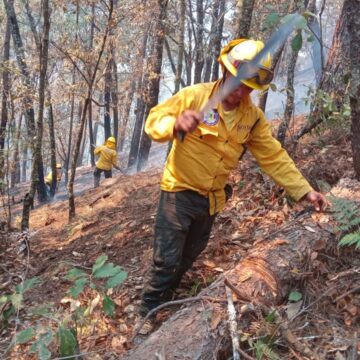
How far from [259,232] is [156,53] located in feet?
33.2

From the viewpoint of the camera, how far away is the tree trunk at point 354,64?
3689 millimetres

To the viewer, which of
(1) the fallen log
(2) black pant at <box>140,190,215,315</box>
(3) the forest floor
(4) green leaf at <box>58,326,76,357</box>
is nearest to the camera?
(4) green leaf at <box>58,326,76,357</box>

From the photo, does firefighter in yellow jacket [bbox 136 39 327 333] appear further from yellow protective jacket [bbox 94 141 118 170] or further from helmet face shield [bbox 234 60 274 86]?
yellow protective jacket [bbox 94 141 118 170]

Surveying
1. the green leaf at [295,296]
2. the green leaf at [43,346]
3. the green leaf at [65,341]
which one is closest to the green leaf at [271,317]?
the green leaf at [295,296]

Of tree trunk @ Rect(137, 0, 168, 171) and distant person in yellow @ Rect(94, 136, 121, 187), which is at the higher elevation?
tree trunk @ Rect(137, 0, 168, 171)

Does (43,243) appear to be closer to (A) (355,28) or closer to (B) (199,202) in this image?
(B) (199,202)

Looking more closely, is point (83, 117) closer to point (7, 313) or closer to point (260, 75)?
point (260, 75)

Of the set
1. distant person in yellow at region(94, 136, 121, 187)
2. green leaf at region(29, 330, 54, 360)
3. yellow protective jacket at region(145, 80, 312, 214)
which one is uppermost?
yellow protective jacket at region(145, 80, 312, 214)

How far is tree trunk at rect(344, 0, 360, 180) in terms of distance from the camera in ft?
12.1

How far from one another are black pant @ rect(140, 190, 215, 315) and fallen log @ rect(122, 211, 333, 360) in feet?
1.55

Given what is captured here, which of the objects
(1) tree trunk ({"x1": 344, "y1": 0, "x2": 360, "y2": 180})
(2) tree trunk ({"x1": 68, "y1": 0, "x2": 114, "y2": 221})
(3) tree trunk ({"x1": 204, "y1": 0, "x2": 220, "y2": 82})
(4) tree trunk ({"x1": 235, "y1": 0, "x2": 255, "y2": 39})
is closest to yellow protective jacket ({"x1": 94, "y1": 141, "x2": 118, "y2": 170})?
(3) tree trunk ({"x1": 204, "y1": 0, "x2": 220, "y2": 82})

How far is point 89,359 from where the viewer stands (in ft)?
10.2

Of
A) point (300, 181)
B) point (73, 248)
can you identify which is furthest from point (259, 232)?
point (73, 248)

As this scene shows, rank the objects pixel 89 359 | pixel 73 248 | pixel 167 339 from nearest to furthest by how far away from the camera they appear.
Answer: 1. pixel 167 339
2. pixel 89 359
3. pixel 73 248
